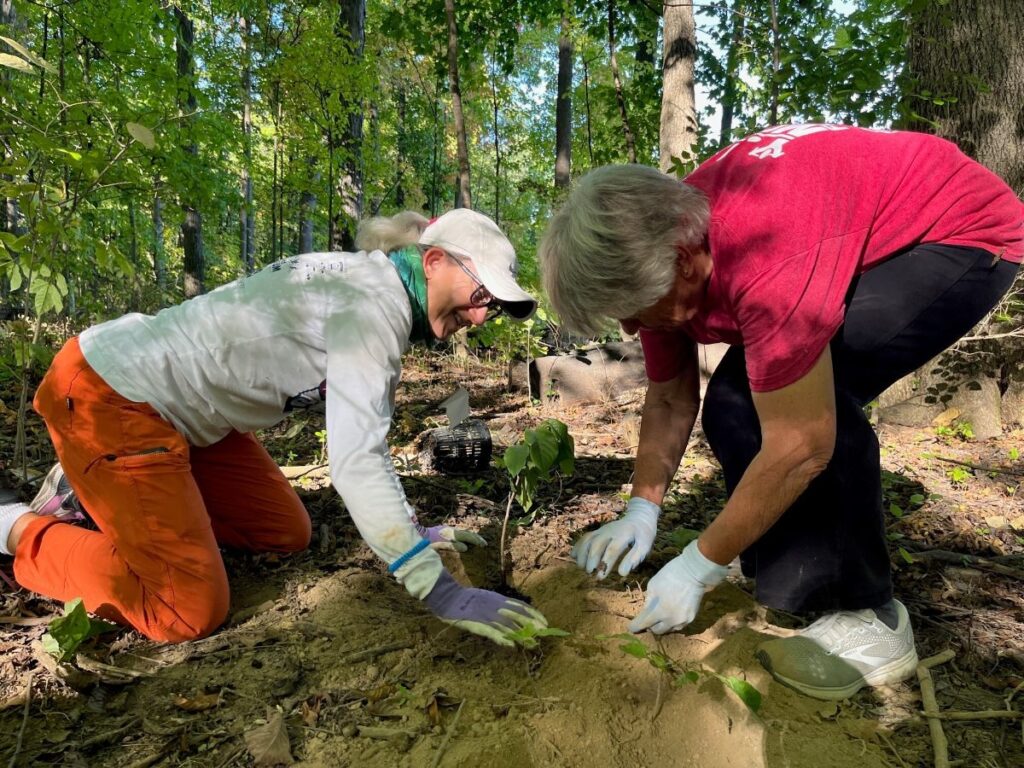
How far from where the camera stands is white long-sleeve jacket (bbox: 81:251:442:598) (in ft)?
5.36

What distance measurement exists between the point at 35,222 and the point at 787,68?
358 cm

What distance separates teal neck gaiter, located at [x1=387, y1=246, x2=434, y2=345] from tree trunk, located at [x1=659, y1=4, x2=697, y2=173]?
3461 millimetres

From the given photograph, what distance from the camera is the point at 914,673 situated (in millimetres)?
1679

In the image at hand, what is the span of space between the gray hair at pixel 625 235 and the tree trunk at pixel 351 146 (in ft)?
21.2

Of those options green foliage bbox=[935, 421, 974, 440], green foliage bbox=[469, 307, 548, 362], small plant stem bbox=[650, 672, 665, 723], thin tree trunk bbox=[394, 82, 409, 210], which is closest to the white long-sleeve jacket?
small plant stem bbox=[650, 672, 665, 723]

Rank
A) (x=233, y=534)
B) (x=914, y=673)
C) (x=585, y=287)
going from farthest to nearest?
(x=233, y=534), (x=914, y=673), (x=585, y=287)

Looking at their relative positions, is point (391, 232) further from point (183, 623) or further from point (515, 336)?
point (515, 336)

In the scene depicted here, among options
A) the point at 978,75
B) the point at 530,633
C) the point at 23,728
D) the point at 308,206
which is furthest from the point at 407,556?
the point at 308,206

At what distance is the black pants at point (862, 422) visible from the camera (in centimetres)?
153

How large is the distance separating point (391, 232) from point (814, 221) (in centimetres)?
124

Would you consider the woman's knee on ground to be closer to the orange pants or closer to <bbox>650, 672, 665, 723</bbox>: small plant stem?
the orange pants

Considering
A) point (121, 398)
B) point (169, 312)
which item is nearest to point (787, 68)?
point (169, 312)

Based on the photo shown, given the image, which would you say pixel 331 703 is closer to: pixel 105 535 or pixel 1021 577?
pixel 105 535

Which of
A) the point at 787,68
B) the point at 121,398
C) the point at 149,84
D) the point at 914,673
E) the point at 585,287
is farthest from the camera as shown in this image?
the point at 149,84
